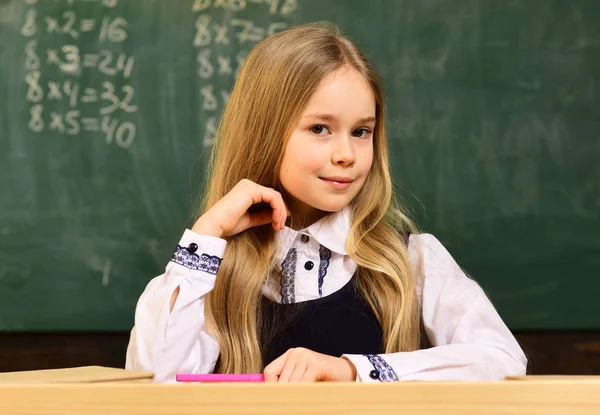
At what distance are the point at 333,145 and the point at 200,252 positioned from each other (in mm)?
315

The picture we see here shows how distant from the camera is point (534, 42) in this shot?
7.67 feet

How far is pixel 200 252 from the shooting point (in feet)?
4.96

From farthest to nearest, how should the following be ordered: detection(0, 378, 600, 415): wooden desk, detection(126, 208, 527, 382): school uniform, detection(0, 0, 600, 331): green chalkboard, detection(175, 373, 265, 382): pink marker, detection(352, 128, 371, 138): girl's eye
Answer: detection(0, 0, 600, 331): green chalkboard
detection(352, 128, 371, 138): girl's eye
detection(126, 208, 527, 382): school uniform
detection(175, 373, 265, 382): pink marker
detection(0, 378, 600, 415): wooden desk

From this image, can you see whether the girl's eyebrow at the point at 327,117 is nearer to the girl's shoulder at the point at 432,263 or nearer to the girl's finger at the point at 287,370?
the girl's shoulder at the point at 432,263

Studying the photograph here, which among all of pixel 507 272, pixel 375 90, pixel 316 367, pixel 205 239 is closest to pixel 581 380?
pixel 316 367

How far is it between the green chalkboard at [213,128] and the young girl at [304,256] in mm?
683

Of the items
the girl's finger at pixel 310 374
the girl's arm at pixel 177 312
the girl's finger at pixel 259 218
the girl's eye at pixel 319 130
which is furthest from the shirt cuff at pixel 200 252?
the girl's finger at pixel 310 374

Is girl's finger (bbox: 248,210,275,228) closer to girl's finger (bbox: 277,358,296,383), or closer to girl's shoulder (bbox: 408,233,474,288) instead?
girl's shoulder (bbox: 408,233,474,288)

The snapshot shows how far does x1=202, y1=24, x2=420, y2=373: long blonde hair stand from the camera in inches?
62.2

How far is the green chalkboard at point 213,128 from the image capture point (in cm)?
233

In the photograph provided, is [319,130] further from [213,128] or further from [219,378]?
[213,128]

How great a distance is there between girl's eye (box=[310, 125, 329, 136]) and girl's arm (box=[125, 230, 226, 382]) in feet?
0.89

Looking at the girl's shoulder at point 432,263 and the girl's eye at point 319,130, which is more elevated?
the girl's eye at point 319,130

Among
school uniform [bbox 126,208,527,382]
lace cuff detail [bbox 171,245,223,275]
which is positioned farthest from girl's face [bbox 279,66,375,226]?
lace cuff detail [bbox 171,245,223,275]
